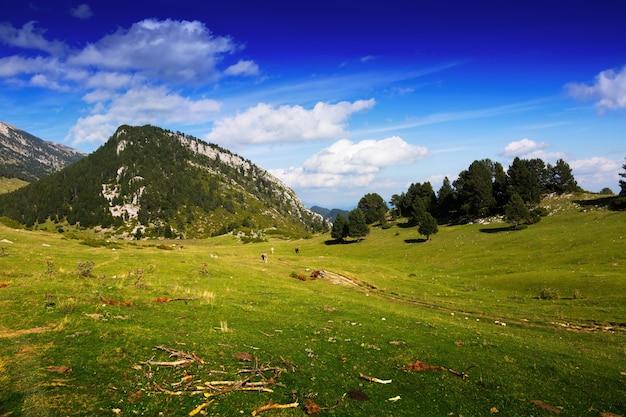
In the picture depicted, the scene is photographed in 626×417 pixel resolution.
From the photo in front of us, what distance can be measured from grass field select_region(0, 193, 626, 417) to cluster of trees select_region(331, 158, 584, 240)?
60396 mm

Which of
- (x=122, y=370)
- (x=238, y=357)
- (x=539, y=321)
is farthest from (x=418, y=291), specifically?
(x=122, y=370)

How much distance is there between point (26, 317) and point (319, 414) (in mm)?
17471

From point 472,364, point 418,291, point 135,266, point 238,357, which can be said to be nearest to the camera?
point 238,357

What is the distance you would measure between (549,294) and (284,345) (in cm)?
4020

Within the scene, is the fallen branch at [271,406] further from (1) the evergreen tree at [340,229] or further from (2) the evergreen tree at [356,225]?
(1) the evergreen tree at [340,229]

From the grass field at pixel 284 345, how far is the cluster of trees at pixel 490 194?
6040 cm

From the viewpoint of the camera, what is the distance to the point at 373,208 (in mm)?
168000

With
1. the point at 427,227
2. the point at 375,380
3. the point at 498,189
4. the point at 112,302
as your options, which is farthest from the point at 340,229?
the point at 375,380

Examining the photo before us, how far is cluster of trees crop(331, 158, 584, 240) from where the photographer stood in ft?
350

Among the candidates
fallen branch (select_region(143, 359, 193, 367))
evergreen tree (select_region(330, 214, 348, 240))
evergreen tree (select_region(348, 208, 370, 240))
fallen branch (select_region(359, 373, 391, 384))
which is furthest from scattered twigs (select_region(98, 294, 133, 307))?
evergreen tree (select_region(330, 214, 348, 240))

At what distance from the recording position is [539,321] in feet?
111

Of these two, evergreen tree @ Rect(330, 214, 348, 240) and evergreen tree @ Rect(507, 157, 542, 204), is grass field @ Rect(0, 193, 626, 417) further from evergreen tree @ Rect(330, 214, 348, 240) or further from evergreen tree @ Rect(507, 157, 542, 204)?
evergreen tree @ Rect(330, 214, 348, 240)

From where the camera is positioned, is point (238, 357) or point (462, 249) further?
point (462, 249)

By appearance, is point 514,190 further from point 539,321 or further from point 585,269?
point 539,321
